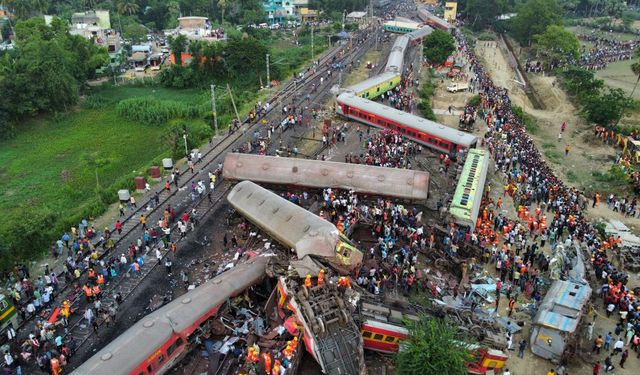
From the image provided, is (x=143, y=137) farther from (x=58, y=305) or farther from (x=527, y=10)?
(x=527, y=10)

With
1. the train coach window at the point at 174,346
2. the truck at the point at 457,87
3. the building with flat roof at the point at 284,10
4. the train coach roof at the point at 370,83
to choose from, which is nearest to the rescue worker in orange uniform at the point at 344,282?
the train coach window at the point at 174,346

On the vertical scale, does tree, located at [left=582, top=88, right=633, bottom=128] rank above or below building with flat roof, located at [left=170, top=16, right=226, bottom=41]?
below

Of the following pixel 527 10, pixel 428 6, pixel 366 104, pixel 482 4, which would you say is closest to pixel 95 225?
pixel 366 104

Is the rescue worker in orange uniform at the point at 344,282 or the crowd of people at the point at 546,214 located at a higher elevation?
the rescue worker in orange uniform at the point at 344,282

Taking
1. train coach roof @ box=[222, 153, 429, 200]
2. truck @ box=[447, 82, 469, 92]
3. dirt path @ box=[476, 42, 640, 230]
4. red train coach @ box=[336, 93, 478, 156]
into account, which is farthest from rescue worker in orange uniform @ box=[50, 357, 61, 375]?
truck @ box=[447, 82, 469, 92]

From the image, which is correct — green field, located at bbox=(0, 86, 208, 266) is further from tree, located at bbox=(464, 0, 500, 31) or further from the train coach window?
tree, located at bbox=(464, 0, 500, 31)

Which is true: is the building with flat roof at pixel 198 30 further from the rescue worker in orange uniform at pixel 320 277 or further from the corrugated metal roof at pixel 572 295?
the corrugated metal roof at pixel 572 295

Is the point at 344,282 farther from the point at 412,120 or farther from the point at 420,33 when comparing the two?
the point at 420,33

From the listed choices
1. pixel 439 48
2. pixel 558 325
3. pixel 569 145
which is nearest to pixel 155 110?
pixel 439 48
